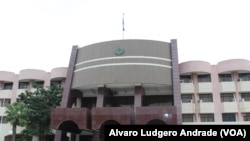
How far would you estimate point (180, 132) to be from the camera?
258 centimetres

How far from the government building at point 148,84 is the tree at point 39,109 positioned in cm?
187

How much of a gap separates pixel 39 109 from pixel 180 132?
107 feet

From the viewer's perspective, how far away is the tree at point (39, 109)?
107ft

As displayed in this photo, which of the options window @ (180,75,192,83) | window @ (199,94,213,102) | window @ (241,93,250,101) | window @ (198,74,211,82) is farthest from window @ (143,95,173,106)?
window @ (241,93,250,101)

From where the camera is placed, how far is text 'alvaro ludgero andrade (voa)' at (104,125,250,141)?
2.56 meters

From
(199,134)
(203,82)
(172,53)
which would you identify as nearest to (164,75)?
(172,53)

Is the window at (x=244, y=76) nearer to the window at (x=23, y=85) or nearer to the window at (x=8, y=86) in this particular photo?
the window at (x=23, y=85)

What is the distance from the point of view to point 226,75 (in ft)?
113

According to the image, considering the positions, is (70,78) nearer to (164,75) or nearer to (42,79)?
(42,79)

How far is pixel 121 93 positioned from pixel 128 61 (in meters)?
5.74

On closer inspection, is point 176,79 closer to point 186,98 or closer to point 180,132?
point 186,98

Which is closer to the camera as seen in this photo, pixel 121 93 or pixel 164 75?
pixel 164 75

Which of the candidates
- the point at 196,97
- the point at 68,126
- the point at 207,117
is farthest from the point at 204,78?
the point at 68,126

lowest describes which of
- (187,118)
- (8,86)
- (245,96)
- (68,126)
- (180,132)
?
(68,126)
